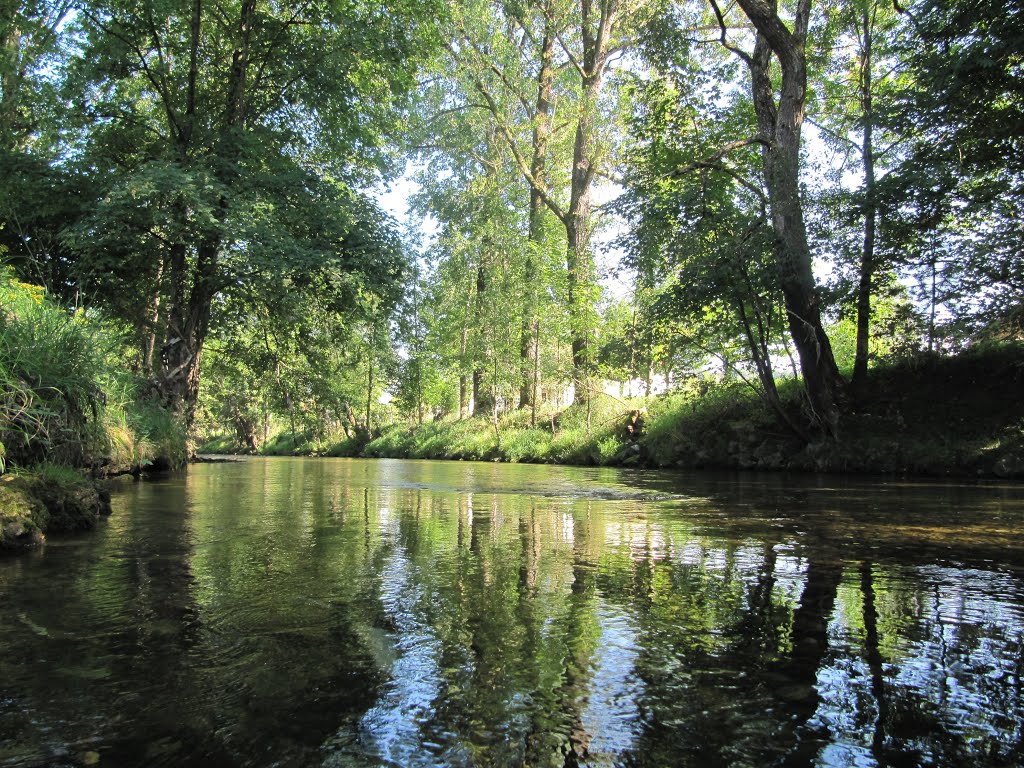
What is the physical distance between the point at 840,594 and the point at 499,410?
25648mm

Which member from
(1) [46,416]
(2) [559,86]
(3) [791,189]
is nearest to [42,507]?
(1) [46,416]

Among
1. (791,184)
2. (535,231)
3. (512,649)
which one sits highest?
(535,231)

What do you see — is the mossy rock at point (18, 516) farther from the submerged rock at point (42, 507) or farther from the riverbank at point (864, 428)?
the riverbank at point (864, 428)

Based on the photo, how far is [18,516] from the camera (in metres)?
4.24

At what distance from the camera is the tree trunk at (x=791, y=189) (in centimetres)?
Result: 1251

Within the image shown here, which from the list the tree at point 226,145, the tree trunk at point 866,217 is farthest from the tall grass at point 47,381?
the tree trunk at point 866,217

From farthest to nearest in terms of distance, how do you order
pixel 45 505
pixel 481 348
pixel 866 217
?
1. pixel 481 348
2. pixel 866 217
3. pixel 45 505

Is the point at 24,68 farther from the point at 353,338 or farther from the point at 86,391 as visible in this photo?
the point at 86,391

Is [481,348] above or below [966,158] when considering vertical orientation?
below

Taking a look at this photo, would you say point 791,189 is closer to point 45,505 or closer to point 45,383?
point 45,383

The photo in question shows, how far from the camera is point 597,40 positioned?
21.8m

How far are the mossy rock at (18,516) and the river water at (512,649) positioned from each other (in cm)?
20

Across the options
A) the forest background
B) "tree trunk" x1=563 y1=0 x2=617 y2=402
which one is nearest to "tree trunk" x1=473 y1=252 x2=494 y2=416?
"tree trunk" x1=563 y1=0 x2=617 y2=402

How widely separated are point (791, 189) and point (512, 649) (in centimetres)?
1236
